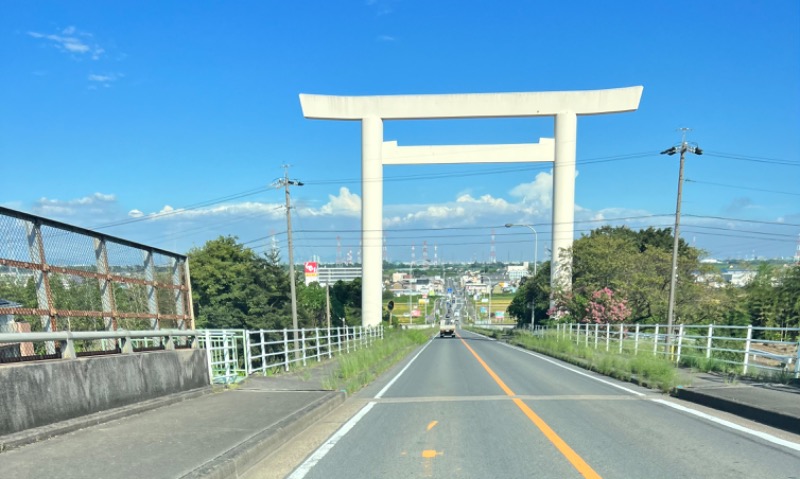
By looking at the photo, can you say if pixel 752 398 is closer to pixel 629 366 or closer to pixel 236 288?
pixel 629 366

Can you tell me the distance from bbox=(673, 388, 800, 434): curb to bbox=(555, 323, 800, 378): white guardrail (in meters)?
1.15

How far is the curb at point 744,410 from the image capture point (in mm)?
7913

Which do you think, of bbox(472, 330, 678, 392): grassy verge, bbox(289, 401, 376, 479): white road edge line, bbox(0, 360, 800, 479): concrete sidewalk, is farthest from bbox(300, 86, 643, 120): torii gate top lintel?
bbox(289, 401, 376, 479): white road edge line

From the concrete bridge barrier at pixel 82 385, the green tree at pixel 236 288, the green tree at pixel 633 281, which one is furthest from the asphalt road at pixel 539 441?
the green tree at pixel 236 288

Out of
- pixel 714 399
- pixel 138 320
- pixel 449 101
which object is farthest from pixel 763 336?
pixel 138 320

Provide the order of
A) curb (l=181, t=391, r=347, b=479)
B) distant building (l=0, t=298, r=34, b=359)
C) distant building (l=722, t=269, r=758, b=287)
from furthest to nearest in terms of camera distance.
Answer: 1. distant building (l=722, t=269, r=758, b=287)
2. distant building (l=0, t=298, r=34, b=359)
3. curb (l=181, t=391, r=347, b=479)

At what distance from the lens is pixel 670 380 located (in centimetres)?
1255

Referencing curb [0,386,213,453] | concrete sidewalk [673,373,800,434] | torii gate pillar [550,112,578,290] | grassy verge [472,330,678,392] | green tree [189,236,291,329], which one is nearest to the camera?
curb [0,386,213,453]

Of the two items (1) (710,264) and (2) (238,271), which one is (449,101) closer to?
(1) (710,264)

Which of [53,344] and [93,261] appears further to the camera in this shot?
[93,261]

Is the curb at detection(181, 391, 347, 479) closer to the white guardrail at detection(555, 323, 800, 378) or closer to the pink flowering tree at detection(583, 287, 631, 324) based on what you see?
the white guardrail at detection(555, 323, 800, 378)

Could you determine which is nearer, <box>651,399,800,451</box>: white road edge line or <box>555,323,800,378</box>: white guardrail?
<box>651,399,800,451</box>: white road edge line

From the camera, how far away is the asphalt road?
6062 mm

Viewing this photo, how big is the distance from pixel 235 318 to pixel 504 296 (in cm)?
15440
